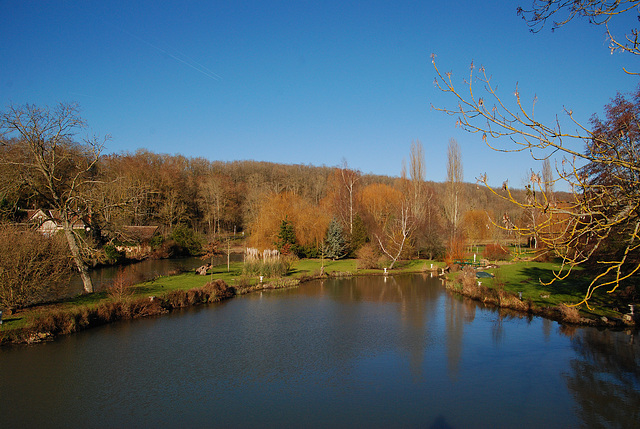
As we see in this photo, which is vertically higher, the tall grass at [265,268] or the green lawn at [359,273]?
the tall grass at [265,268]

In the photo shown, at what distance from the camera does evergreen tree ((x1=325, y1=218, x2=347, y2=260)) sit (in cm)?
3750

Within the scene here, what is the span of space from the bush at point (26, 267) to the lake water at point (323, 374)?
248 centimetres

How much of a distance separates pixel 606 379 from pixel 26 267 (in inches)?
702

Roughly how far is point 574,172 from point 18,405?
432 inches

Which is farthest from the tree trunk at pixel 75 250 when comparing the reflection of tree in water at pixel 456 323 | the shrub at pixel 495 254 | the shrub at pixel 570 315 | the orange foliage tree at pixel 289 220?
the shrub at pixel 495 254

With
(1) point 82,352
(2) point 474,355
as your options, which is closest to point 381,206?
(2) point 474,355

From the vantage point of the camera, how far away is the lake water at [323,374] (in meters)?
8.83

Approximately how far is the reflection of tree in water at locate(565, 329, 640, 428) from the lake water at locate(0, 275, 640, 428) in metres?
0.04

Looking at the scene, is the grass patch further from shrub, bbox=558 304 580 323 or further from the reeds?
the reeds

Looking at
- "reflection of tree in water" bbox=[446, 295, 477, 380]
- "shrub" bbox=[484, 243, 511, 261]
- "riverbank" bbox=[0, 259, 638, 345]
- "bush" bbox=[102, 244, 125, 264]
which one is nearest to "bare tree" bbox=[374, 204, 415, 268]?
"riverbank" bbox=[0, 259, 638, 345]

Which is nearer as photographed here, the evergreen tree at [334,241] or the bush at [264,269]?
the bush at [264,269]

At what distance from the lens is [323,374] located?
11.1m

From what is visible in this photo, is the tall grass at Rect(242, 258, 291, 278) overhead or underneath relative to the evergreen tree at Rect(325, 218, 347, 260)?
→ underneath

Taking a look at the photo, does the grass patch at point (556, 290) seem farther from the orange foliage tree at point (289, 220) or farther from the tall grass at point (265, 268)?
the orange foliage tree at point (289, 220)
